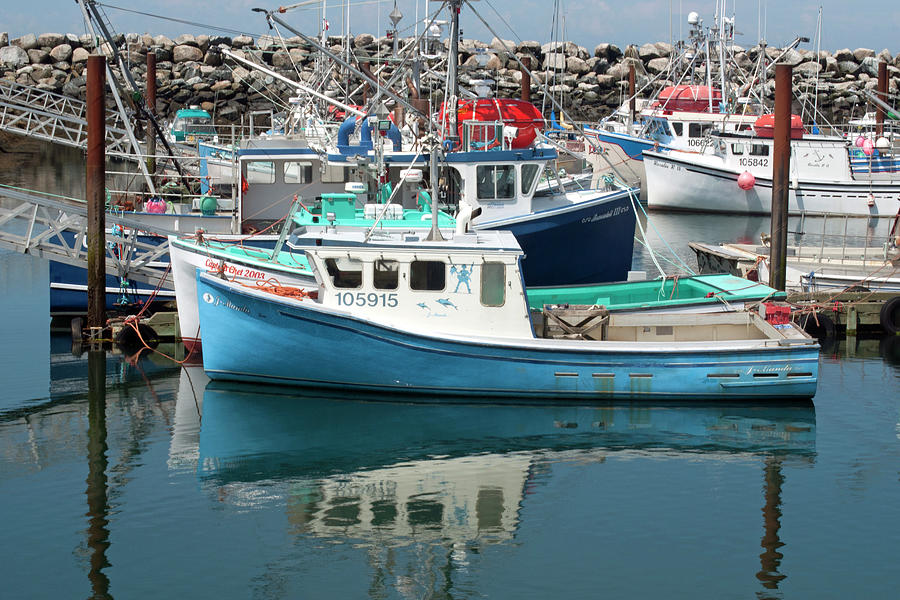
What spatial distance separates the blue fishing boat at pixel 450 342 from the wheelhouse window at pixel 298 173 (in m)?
6.86

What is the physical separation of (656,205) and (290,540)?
101 ft

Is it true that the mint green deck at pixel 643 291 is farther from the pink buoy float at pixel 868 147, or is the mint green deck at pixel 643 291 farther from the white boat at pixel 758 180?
the pink buoy float at pixel 868 147

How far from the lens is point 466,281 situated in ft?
48.2

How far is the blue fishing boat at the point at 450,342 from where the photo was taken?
14688 millimetres

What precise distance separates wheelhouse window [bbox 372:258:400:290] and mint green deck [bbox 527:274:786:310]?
3202mm

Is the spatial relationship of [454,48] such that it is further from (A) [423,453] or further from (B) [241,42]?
(B) [241,42]

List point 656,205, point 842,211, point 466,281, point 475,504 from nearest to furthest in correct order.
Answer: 1. point 475,504
2. point 466,281
3. point 842,211
4. point 656,205

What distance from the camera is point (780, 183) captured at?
18766 millimetres

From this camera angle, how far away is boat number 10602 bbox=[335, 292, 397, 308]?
14820 millimetres

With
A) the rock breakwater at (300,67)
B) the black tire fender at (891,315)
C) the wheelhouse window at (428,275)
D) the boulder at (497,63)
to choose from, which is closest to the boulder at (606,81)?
the rock breakwater at (300,67)

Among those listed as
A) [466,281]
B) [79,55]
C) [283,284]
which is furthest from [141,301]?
[79,55]

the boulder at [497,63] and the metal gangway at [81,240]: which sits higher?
the boulder at [497,63]

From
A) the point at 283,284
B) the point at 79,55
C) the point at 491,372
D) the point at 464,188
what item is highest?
the point at 79,55

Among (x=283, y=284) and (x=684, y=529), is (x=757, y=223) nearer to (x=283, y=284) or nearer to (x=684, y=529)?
(x=283, y=284)
